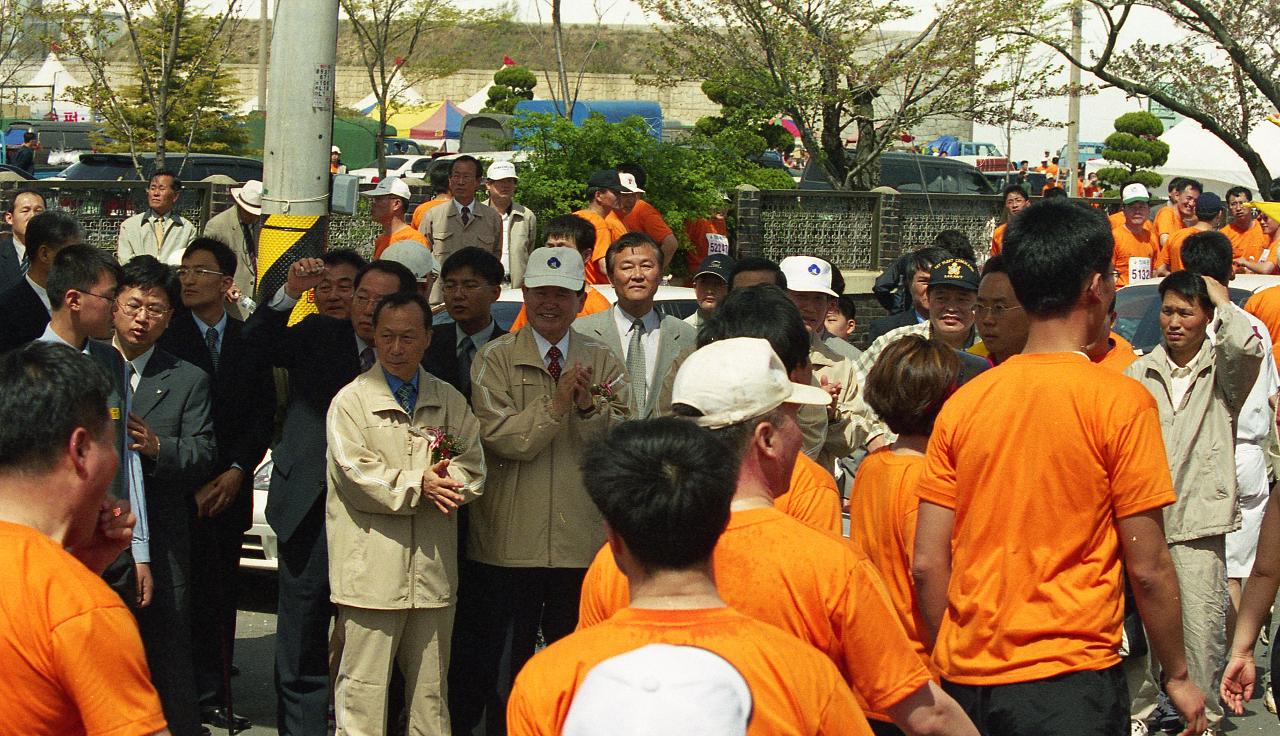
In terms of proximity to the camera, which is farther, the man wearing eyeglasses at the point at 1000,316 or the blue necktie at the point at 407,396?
the man wearing eyeglasses at the point at 1000,316

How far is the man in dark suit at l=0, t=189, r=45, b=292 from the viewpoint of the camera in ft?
27.9

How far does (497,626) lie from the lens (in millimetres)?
6281

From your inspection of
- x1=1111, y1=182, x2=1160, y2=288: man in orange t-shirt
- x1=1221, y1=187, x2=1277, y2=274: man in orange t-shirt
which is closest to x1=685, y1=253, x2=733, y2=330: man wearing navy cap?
x1=1111, y1=182, x2=1160, y2=288: man in orange t-shirt

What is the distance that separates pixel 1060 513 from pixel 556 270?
119 inches

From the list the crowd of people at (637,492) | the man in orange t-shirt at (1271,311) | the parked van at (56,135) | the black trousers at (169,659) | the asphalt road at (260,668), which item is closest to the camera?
the crowd of people at (637,492)

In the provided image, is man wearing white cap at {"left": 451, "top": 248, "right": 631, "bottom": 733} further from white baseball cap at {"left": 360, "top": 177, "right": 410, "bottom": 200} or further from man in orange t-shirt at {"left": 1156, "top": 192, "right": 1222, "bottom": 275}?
man in orange t-shirt at {"left": 1156, "top": 192, "right": 1222, "bottom": 275}

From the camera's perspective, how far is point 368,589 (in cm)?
584

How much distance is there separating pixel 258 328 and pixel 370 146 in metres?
30.3

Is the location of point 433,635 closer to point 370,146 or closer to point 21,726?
point 21,726

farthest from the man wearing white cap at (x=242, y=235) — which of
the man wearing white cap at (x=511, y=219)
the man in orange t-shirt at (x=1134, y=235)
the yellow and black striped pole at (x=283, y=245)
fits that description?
the man in orange t-shirt at (x=1134, y=235)

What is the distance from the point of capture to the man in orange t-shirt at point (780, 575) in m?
3.16

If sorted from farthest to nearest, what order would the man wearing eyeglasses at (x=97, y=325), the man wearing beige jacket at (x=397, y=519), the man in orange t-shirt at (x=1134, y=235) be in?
the man in orange t-shirt at (x=1134, y=235) → the man wearing beige jacket at (x=397, y=519) → the man wearing eyeglasses at (x=97, y=325)

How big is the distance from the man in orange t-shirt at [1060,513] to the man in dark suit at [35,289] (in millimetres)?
4356

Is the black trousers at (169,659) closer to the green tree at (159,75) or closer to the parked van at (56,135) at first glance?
the green tree at (159,75)
